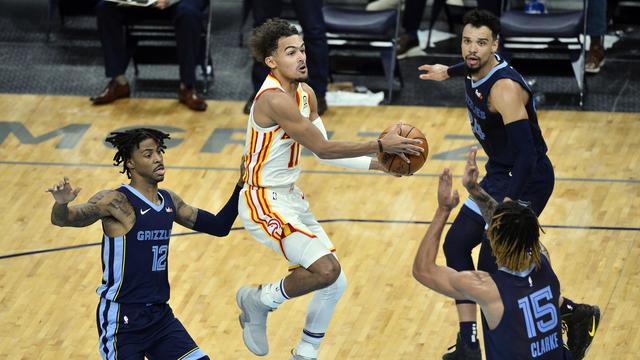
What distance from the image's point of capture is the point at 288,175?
693 centimetres

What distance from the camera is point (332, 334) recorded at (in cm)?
770

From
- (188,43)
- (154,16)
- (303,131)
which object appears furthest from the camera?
(154,16)

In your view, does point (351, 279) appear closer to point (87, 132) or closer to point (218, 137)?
point (218, 137)

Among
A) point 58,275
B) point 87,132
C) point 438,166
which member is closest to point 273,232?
point 58,275

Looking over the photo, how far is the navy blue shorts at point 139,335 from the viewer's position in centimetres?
636

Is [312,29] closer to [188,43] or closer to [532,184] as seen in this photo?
[188,43]

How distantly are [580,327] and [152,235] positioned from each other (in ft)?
8.11

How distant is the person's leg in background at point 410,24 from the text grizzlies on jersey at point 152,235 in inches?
271

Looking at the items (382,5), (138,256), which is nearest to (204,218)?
(138,256)

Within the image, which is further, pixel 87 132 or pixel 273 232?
pixel 87 132

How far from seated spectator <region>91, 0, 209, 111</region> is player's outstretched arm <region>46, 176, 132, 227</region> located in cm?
529

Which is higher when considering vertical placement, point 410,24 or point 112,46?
point 112,46

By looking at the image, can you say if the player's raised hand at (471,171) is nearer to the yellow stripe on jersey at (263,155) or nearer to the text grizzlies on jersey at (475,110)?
the text grizzlies on jersey at (475,110)

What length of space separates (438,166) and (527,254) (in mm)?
4884
